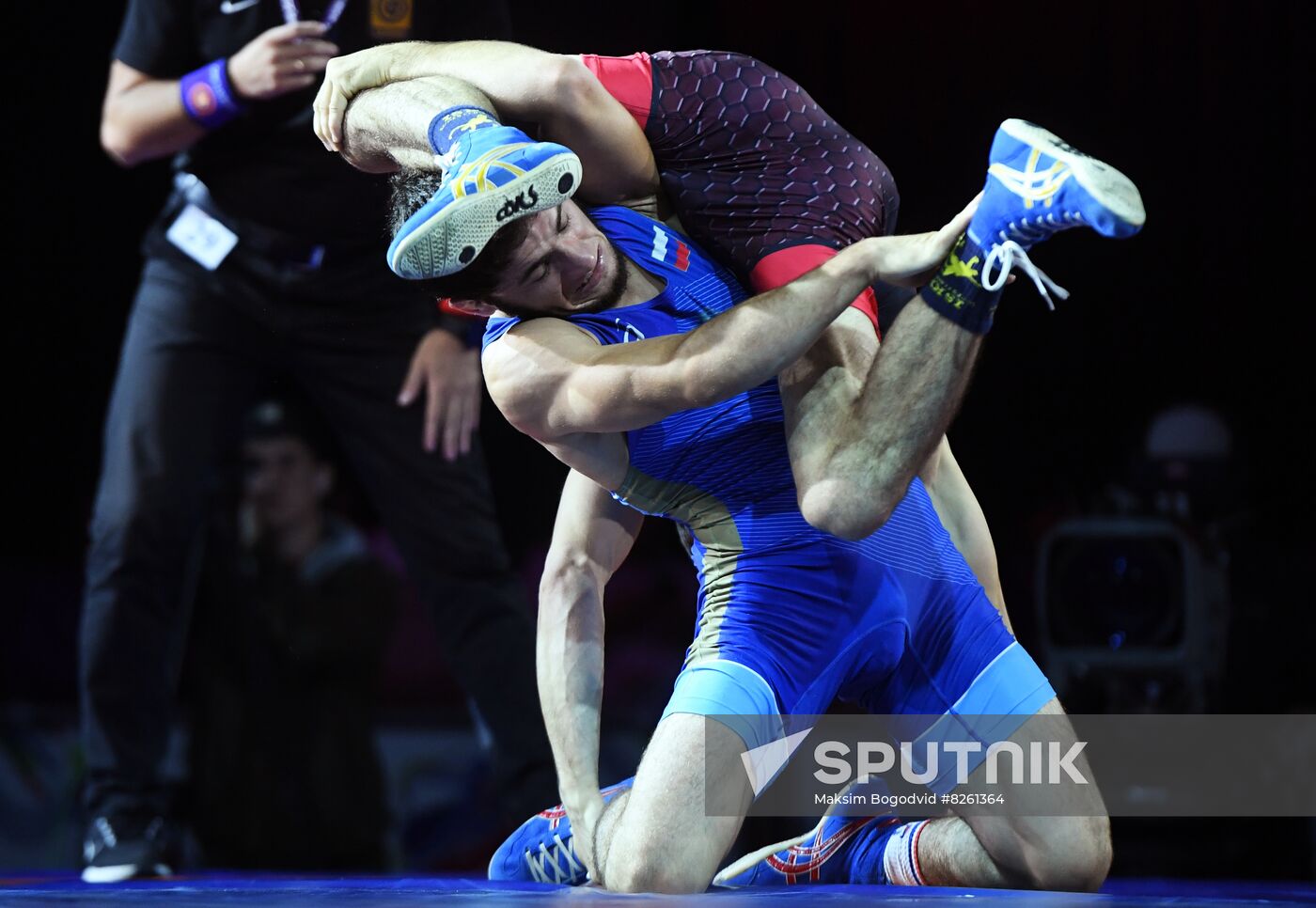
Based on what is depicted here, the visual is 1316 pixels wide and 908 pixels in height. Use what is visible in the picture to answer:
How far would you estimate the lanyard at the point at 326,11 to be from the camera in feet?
8.36

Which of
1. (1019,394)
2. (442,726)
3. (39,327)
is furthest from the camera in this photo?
(39,327)

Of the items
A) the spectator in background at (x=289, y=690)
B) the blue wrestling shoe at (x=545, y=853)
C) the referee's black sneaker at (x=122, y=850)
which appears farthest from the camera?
the spectator in background at (x=289, y=690)

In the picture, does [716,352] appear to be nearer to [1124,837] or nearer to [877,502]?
[877,502]

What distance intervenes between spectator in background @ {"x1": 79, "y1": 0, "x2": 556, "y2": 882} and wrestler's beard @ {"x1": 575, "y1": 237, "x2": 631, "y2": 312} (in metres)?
0.63

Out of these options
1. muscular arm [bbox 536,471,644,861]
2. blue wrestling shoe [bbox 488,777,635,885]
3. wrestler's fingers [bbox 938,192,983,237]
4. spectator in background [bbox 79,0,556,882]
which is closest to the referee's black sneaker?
spectator in background [bbox 79,0,556,882]

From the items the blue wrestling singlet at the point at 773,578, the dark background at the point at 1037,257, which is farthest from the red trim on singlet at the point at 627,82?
the dark background at the point at 1037,257

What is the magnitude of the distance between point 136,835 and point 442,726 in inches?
59.4

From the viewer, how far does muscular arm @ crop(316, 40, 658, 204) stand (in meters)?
1.91

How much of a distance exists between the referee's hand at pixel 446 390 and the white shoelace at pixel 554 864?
68 centimetres

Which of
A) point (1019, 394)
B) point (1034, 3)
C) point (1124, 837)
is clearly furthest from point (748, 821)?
point (1034, 3)

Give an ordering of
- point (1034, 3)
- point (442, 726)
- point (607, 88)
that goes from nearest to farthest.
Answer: point (607, 88)
point (1034, 3)
point (442, 726)

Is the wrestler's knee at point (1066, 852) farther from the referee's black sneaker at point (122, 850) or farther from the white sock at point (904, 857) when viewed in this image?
the referee's black sneaker at point (122, 850)

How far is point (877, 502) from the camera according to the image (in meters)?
1.84

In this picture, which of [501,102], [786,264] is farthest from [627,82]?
[786,264]
